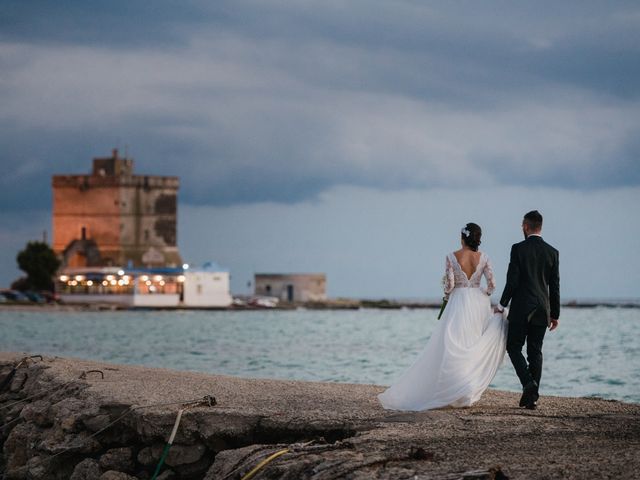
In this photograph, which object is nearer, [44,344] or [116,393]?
[116,393]

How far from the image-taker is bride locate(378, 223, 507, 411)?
30.0 ft

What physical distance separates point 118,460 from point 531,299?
3996 mm

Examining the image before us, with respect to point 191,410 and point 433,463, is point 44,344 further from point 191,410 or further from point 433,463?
point 433,463

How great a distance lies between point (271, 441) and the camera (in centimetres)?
852

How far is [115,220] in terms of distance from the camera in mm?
89688

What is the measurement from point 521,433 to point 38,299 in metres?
80.8

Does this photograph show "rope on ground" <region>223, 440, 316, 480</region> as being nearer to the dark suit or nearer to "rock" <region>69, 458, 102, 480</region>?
"rock" <region>69, 458, 102, 480</region>

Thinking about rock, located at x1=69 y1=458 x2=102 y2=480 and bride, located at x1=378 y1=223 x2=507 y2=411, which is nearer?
rock, located at x1=69 y1=458 x2=102 y2=480

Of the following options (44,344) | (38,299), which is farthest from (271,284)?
(44,344)

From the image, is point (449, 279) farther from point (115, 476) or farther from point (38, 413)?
point (38, 413)

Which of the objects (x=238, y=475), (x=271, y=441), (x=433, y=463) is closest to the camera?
(x=433, y=463)

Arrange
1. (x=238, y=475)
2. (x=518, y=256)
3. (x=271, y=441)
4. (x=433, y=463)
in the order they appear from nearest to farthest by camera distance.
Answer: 1. (x=433, y=463)
2. (x=238, y=475)
3. (x=271, y=441)
4. (x=518, y=256)

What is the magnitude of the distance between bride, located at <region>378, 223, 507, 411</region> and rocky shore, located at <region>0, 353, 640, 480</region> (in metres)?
0.21

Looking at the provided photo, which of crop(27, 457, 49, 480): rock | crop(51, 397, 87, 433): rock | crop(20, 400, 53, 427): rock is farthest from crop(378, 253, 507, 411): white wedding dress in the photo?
crop(20, 400, 53, 427): rock
